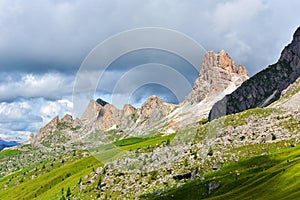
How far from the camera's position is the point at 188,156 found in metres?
166

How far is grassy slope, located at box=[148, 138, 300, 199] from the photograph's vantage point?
289 feet

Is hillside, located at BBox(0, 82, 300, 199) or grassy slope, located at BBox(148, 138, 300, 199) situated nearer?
grassy slope, located at BBox(148, 138, 300, 199)

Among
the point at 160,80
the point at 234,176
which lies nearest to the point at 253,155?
the point at 234,176

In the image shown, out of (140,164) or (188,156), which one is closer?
(188,156)

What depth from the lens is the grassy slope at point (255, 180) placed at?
88.1 m

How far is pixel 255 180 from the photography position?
105m

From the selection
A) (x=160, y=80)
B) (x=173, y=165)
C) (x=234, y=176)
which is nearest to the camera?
(x=160, y=80)

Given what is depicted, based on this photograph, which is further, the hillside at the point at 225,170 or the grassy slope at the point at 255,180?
the hillside at the point at 225,170

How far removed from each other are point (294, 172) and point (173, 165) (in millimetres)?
75965

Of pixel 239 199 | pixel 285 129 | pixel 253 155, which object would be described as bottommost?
pixel 239 199

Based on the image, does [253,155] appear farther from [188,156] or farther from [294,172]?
[294,172]

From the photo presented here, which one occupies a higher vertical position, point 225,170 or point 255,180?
point 225,170

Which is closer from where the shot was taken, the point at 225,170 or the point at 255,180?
the point at 255,180

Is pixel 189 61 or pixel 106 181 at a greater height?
pixel 189 61
